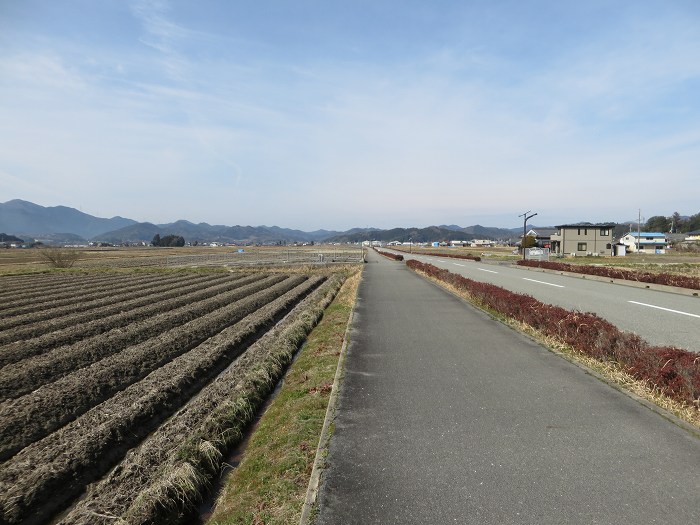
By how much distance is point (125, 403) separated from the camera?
6.54 metres

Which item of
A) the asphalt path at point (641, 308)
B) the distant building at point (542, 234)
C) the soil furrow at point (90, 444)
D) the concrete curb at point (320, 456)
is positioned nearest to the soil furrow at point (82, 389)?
the soil furrow at point (90, 444)

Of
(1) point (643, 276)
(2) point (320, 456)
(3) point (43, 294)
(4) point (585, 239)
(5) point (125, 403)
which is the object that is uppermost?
(4) point (585, 239)

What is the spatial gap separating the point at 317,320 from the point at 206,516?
9.50m

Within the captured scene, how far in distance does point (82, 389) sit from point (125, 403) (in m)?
1.16

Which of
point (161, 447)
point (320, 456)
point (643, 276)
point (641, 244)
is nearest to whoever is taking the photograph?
point (320, 456)

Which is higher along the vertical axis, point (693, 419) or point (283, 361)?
point (693, 419)

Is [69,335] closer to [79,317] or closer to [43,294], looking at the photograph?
[79,317]

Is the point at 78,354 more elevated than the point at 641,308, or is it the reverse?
the point at 641,308

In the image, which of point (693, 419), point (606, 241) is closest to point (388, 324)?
point (693, 419)

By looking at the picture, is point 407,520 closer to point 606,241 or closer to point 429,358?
point 429,358

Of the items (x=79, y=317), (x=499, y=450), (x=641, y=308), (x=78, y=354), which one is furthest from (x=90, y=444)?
(x=641, y=308)

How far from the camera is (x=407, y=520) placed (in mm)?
3057

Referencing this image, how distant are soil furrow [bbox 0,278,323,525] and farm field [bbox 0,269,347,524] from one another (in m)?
0.02

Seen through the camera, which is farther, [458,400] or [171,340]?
[171,340]
